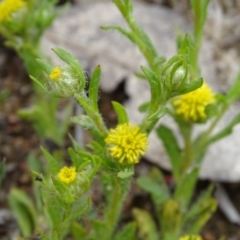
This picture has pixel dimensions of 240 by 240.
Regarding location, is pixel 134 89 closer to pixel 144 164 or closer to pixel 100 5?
pixel 144 164

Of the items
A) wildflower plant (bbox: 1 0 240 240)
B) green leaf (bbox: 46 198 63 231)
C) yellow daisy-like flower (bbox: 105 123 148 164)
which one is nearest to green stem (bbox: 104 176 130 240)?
wildflower plant (bbox: 1 0 240 240)

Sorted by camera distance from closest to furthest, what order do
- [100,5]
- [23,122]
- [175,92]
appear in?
1. [175,92]
2. [23,122]
3. [100,5]

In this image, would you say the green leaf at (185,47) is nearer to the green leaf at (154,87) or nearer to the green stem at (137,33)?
the green leaf at (154,87)

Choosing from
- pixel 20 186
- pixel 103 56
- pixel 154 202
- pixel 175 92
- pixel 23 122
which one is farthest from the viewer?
pixel 103 56

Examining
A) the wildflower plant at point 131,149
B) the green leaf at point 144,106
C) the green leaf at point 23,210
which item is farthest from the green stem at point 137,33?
the green leaf at point 23,210

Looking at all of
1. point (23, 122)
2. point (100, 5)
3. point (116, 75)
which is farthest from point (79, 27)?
point (23, 122)
